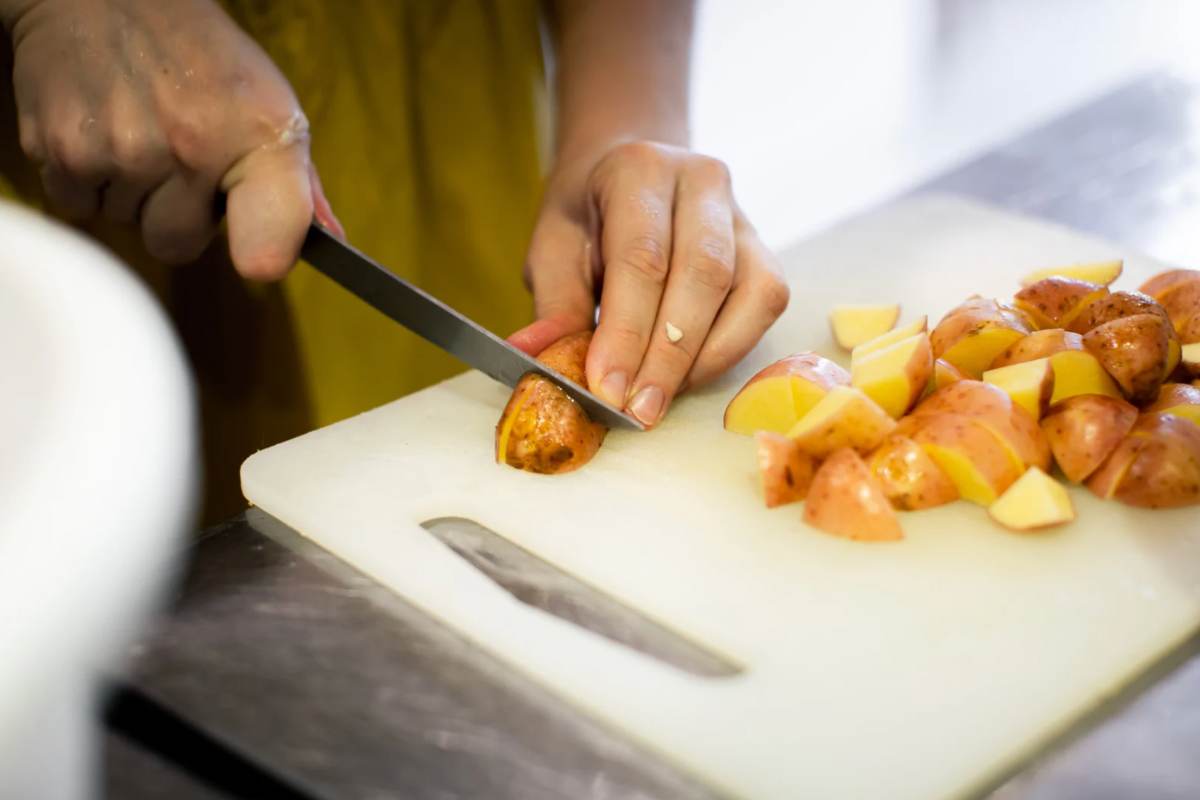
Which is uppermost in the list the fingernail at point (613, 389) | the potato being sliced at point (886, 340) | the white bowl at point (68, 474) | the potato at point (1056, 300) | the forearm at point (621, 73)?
the white bowl at point (68, 474)

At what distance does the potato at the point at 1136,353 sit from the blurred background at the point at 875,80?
2611 mm

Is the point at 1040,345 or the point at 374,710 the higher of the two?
the point at 1040,345

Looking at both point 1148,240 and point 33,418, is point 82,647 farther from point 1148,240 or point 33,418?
point 1148,240

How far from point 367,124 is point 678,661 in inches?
55.6

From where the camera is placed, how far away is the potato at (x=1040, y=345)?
5.60 feet

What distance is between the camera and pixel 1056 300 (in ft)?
6.18

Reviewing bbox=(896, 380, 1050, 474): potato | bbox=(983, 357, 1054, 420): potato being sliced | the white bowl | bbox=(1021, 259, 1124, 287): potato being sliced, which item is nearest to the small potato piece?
A: bbox=(896, 380, 1050, 474): potato

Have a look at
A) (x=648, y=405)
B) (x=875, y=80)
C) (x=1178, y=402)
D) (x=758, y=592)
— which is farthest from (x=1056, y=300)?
(x=875, y=80)

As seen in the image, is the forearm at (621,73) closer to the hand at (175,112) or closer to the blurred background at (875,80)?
the hand at (175,112)

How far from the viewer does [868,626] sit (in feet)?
4.59

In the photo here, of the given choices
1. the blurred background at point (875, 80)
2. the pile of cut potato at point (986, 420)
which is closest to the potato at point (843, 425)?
the pile of cut potato at point (986, 420)

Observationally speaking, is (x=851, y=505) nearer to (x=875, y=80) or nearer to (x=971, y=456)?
(x=971, y=456)

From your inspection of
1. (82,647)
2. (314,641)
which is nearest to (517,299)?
(314,641)

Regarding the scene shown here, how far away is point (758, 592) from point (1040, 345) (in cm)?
56
